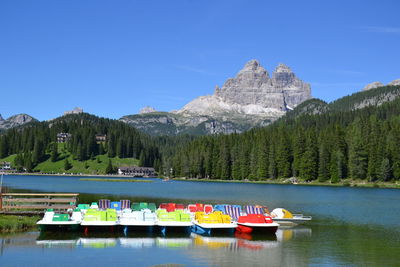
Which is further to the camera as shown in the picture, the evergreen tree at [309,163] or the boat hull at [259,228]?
the evergreen tree at [309,163]

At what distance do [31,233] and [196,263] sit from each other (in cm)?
1938

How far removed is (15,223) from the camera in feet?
147

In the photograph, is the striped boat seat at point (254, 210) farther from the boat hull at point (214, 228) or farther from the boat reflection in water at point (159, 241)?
the boat hull at point (214, 228)

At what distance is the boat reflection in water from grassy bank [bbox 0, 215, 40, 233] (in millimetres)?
3178

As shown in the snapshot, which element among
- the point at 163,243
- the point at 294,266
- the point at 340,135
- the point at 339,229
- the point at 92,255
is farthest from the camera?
the point at 340,135

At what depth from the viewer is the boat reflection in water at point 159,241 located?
126 ft

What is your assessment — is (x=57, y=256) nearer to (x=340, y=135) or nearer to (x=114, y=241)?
(x=114, y=241)

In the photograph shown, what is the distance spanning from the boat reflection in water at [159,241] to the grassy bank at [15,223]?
10.4 ft

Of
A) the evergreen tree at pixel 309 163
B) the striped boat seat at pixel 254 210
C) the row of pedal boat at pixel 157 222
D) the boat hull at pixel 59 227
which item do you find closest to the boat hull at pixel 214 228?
the row of pedal boat at pixel 157 222

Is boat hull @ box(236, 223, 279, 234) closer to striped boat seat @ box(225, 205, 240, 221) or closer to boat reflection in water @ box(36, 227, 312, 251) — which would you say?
boat reflection in water @ box(36, 227, 312, 251)

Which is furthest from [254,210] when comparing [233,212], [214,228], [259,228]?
[214,228]

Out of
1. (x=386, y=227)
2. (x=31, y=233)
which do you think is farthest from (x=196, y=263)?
(x=386, y=227)

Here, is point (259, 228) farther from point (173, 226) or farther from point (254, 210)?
point (173, 226)

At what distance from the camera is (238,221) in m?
47.9
